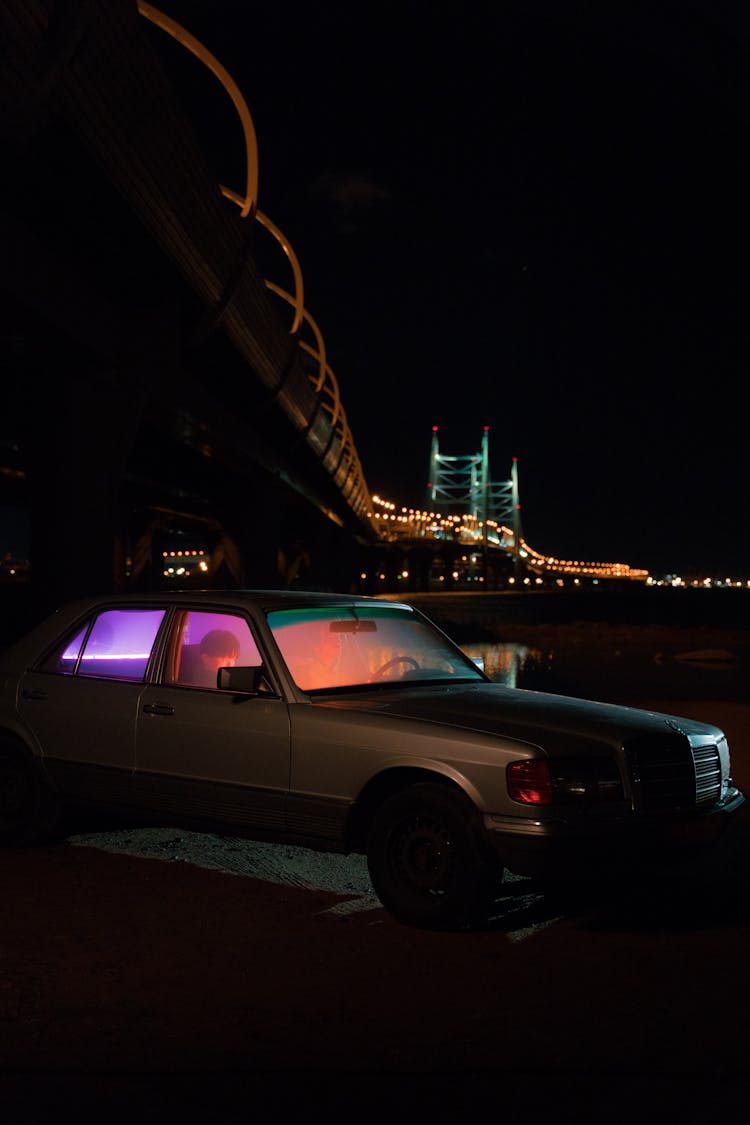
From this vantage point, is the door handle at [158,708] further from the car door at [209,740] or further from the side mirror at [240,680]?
the side mirror at [240,680]

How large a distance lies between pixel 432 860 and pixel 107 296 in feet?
48.5

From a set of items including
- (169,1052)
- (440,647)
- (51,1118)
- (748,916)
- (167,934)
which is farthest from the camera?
(440,647)

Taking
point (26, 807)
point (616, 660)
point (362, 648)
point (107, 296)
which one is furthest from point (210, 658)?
point (616, 660)

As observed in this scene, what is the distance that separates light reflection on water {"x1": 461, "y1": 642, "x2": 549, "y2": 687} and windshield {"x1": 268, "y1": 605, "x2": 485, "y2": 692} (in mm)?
11325

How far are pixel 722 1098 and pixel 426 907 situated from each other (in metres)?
2.03

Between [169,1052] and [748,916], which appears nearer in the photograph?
[169,1052]

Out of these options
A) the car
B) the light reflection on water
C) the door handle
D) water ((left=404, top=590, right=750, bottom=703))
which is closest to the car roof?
the car

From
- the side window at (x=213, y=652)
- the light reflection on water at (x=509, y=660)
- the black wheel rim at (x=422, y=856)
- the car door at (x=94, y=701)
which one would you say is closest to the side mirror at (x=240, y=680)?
the side window at (x=213, y=652)

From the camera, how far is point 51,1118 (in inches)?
139

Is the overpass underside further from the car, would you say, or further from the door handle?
the door handle

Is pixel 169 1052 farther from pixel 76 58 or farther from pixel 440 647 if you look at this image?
pixel 76 58

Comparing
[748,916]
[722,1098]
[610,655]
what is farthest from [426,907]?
[610,655]

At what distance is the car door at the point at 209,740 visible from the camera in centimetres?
624

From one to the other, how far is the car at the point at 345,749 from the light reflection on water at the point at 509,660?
1186 cm
